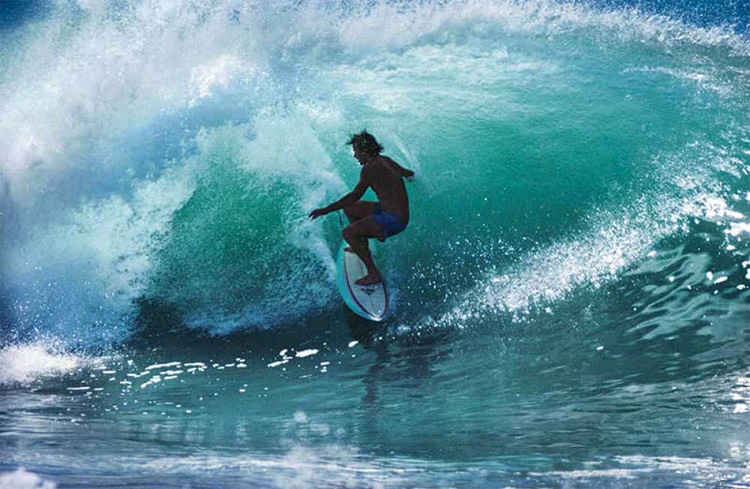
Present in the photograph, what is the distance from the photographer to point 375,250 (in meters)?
5.87

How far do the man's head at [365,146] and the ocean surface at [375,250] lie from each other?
4.56 feet

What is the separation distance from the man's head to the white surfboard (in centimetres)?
71

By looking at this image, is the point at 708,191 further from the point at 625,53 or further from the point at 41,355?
the point at 41,355

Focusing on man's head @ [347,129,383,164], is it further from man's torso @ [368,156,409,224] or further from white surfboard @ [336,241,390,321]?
white surfboard @ [336,241,390,321]

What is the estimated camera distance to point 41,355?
5.74 meters

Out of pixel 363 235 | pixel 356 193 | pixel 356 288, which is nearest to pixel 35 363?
pixel 356 288

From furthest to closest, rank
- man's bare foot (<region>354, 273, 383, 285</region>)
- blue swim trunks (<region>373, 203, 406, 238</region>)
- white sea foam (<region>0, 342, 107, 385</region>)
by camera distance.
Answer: white sea foam (<region>0, 342, 107, 385</region>) → man's bare foot (<region>354, 273, 383, 285</region>) → blue swim trunks (<region>373, 203, 406, 238</region>)

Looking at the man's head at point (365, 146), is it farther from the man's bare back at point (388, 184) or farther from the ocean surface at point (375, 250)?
the ocean surface at point (375, 250)

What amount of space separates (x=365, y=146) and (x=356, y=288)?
1022mm

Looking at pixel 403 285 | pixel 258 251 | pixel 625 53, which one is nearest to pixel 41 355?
pixel 258 251

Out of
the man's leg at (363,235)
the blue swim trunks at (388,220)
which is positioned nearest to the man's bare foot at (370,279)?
the man's leg at (363,235)

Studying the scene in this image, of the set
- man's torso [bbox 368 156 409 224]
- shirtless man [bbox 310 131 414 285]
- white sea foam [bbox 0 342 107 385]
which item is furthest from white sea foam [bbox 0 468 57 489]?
white sea foam [bbox 0 342 107 385]

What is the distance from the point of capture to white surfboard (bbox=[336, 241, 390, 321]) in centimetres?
496

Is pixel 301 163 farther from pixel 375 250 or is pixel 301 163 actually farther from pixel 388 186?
pixel 388 186
